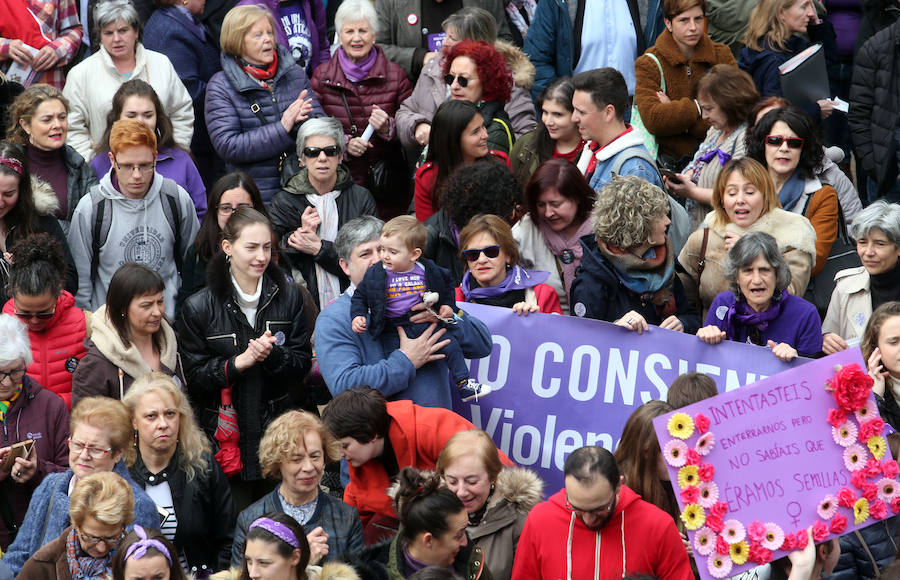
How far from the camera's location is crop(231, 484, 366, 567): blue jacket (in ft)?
21.8

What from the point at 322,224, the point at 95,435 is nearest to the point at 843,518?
the point at 95,435

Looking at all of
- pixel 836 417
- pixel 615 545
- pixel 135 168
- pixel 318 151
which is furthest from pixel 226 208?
pixel 836 417

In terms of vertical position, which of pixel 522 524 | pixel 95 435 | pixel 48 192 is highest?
pixel 48 192

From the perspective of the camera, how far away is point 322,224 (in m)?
9.47

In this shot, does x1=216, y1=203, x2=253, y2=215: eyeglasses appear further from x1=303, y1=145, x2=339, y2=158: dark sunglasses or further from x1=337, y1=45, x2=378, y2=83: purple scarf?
x1=337, y1=45, x2=378, y2=83: purple scarf

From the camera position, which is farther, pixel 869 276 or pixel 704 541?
pixel 869 276

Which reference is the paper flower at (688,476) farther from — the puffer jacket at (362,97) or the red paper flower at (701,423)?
the puffer jacket at (362,97)

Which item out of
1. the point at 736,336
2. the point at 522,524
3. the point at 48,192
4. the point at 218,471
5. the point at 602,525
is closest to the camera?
the point at 602,525

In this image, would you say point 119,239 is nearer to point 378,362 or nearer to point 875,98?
point 378,362

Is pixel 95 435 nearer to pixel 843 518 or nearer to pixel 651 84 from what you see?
pixel 843 518

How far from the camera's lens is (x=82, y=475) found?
6730 millimetres

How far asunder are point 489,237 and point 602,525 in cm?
251

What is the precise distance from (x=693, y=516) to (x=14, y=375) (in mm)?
3676

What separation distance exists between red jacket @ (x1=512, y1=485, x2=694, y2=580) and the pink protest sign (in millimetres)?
122
